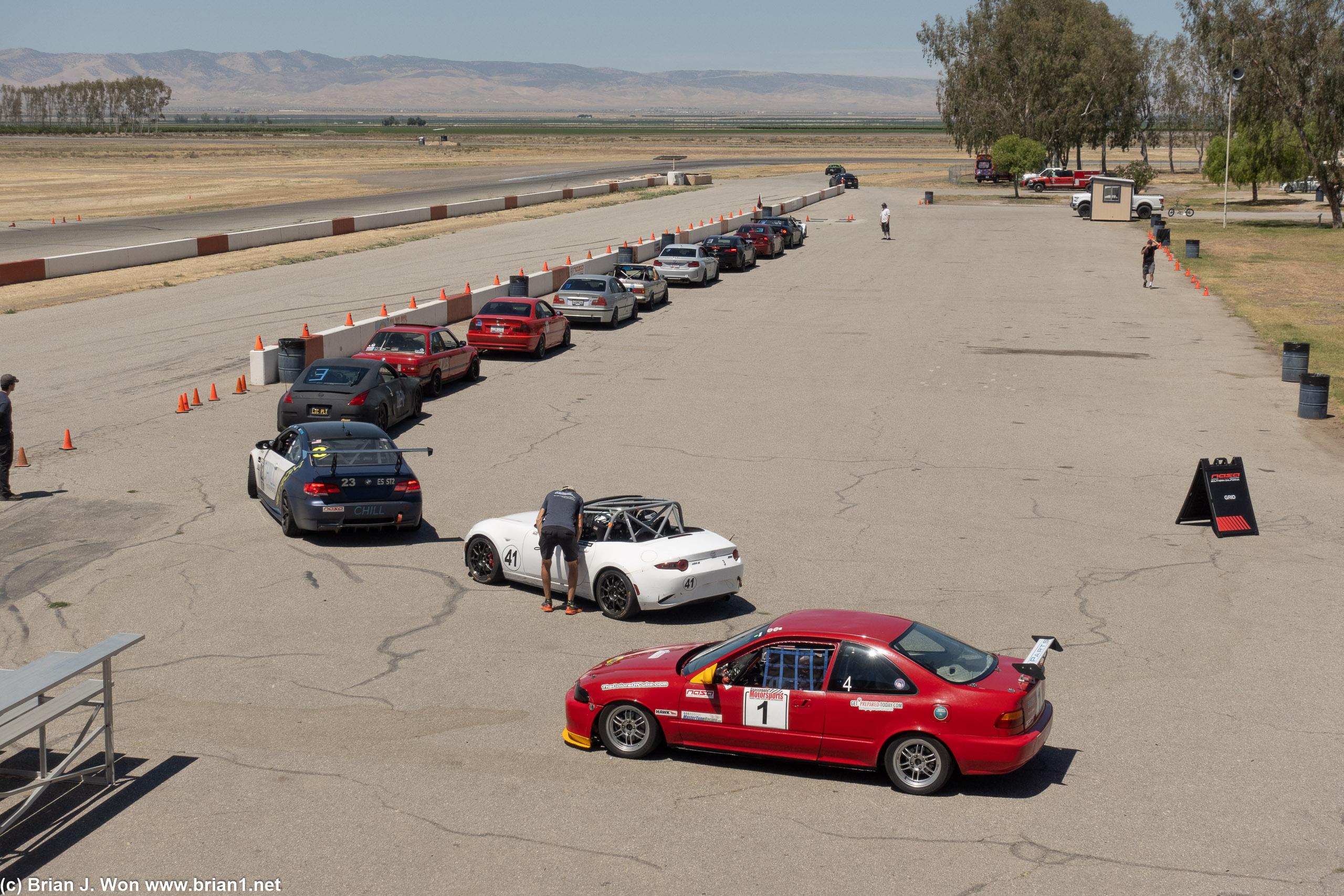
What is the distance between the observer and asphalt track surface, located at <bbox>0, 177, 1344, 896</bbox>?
743cm

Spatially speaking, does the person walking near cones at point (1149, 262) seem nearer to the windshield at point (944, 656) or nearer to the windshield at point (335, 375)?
the windshield at point (335, 375)

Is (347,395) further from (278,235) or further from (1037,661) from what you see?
(278,235)

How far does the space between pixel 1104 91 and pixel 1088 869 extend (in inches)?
3949

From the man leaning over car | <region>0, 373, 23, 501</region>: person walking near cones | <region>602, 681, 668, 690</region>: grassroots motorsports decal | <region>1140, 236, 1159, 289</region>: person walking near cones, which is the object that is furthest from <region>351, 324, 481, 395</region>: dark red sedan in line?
<region>1140, 236, 1159, 289</region>: person walking near cones

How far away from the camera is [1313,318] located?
109 feet

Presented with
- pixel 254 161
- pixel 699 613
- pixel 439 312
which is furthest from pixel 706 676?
pixel 254 161

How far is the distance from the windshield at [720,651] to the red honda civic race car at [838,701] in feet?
0.05

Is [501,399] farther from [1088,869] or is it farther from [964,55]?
[964,55]

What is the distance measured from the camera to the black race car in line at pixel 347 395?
19156 millimetres

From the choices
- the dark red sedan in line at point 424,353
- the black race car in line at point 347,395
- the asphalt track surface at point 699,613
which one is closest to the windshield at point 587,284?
the asphalt track surface at point 699,613

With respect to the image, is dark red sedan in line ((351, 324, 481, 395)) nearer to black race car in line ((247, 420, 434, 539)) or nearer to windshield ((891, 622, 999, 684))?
black race car in line ((247, 420, 434, 539))

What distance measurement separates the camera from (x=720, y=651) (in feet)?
29.6

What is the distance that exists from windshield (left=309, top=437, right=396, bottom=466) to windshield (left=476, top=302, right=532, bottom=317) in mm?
12143

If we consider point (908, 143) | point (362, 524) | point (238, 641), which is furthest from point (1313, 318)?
point (908, 143)
